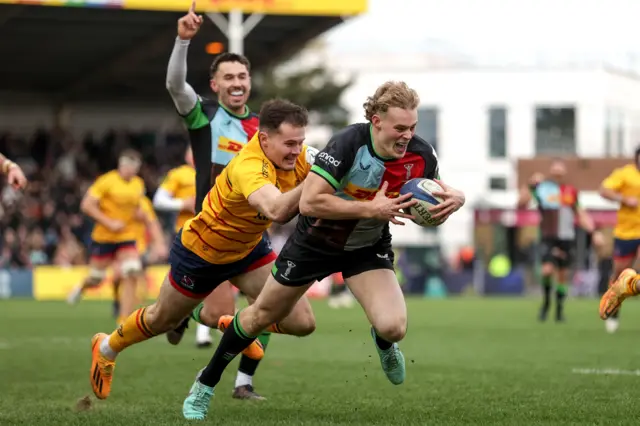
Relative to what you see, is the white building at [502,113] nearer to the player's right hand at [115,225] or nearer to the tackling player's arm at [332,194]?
the player's right hand at [115,225]

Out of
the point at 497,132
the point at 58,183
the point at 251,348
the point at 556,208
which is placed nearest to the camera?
the point at 251,348

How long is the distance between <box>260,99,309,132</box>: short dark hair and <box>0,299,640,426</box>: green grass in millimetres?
1806

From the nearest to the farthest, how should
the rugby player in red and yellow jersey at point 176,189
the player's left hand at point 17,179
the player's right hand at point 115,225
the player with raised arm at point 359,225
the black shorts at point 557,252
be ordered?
1. the player with raised arm at point 359,225
2. the player's left hand at point 17,179
3. the rugby player in red and yellow jersey at point 176,189
4. the player's right hand at point 115,225
5. the black shorts at point 557,252

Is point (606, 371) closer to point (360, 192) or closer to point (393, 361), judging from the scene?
point (393, 361)

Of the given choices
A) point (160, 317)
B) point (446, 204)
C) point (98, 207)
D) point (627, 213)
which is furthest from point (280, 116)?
point (98, 207)

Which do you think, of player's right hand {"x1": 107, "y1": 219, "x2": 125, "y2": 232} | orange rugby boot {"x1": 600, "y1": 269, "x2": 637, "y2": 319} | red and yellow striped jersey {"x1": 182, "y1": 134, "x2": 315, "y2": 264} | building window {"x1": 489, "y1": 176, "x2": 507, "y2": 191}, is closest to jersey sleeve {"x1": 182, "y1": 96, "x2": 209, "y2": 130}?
red and yellow striped jersey {"x1": 182, "y1": 134, "x2": 315, "y2": 264}

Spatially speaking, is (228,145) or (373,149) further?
(228,145)

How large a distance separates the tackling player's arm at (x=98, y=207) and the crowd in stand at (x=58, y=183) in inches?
438

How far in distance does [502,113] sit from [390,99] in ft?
169

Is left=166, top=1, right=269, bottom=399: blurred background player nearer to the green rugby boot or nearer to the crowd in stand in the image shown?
the green rugby boot

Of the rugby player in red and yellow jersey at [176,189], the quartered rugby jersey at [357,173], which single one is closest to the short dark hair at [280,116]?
the quartered rugby jersey at [357,173]

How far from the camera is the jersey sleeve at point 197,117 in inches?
370

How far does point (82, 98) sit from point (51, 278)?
13483mm

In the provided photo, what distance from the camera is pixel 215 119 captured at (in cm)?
944
